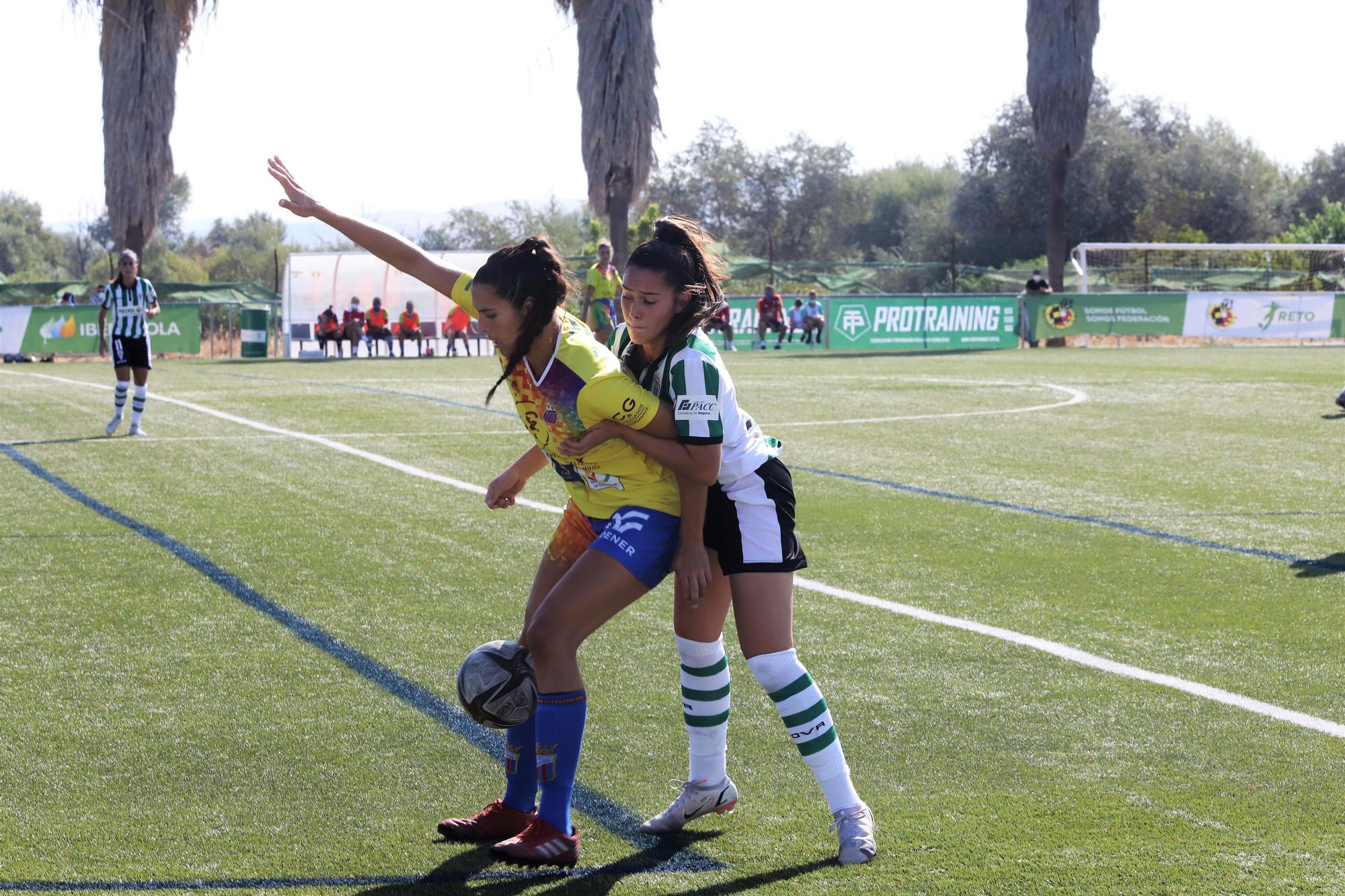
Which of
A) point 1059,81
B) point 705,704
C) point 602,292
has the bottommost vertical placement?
point 705,704

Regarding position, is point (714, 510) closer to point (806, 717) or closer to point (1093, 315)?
point (806, 717)

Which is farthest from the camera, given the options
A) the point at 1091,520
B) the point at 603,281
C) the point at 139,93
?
the point at 139,93

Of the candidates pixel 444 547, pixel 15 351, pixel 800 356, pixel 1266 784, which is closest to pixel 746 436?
pixel 1266 784

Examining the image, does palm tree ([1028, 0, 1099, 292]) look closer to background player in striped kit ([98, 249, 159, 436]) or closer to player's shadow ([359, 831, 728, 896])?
background player in striped kit ([98, 249, 159, 436])

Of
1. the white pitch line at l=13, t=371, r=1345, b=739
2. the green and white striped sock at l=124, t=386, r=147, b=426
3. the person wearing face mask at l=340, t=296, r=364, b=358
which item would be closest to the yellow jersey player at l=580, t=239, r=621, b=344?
the green and white striped sock at l=124, t=386, r=147, b=426

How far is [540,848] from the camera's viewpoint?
3689mm

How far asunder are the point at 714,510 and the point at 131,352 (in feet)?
40.4

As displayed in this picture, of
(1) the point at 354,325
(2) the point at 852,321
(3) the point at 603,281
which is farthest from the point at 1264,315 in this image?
(1) the point at 354,325

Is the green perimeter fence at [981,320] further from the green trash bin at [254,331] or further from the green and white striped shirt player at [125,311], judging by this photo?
the green and white striped shirt player at [125,311]

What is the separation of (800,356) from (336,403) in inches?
565

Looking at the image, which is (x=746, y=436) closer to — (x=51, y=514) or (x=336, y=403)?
(x=51, y=514)

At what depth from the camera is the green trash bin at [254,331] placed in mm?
33562

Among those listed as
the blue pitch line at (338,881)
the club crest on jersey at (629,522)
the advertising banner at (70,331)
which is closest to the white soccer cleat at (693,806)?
the blue pitch line at (338,881)

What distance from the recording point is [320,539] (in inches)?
333
